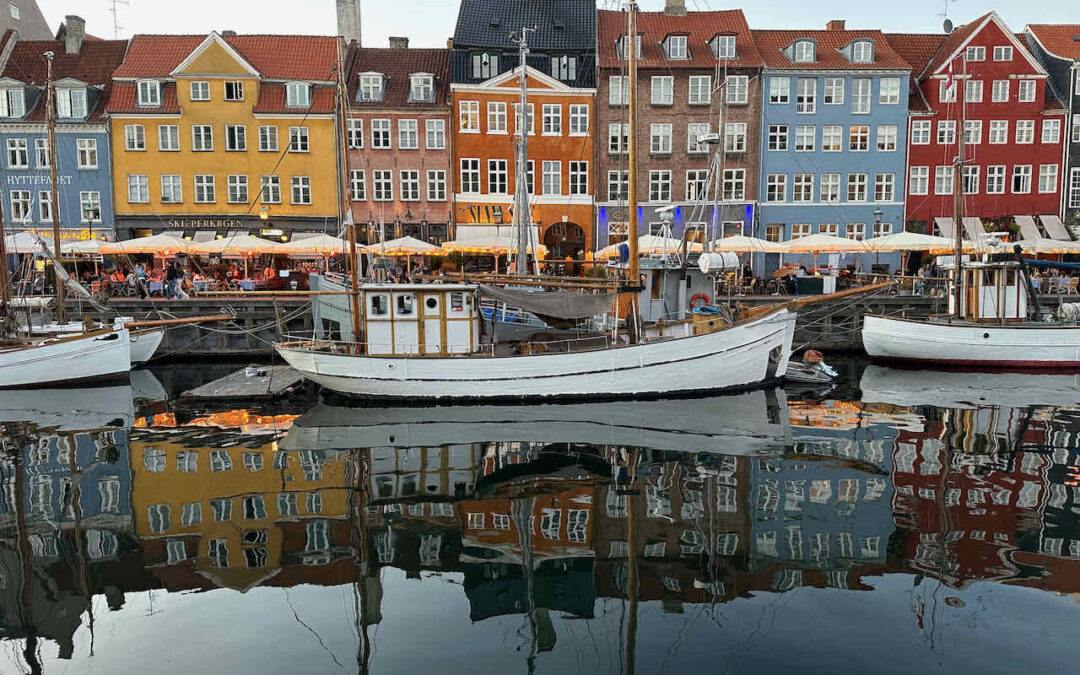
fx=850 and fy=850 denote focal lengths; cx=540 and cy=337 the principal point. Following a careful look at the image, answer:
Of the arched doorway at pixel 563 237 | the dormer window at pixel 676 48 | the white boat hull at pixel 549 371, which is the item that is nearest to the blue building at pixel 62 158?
the arched doorway at pixel 563 237

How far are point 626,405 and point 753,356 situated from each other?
12.7ft

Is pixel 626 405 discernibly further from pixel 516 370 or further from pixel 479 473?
pixel 479 473

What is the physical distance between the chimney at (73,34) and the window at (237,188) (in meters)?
12.1

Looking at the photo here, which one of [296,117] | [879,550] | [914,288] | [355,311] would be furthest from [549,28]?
[879,550]

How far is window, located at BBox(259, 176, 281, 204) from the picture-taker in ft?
139

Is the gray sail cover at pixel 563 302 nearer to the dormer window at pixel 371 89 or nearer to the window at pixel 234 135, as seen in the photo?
the dormer window at pixel 371 89

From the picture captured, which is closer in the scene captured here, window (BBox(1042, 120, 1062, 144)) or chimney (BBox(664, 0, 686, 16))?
window (BBox(1042, 120, 1062, 144))

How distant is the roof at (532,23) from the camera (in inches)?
1688

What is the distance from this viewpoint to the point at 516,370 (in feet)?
71.0

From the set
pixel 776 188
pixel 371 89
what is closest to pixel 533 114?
pixel 371 89

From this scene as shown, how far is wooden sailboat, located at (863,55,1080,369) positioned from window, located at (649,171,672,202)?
17.3 meters

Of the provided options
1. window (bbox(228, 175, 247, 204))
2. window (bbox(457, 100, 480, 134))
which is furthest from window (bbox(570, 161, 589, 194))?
Answer: window (bbox(228, 175, 247, 204))

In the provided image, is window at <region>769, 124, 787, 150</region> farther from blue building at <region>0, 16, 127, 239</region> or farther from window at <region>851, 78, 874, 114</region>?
blue building at <region>0, 16, 127, 239</region>

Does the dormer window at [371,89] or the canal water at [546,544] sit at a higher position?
the dormer window at [371,89]
